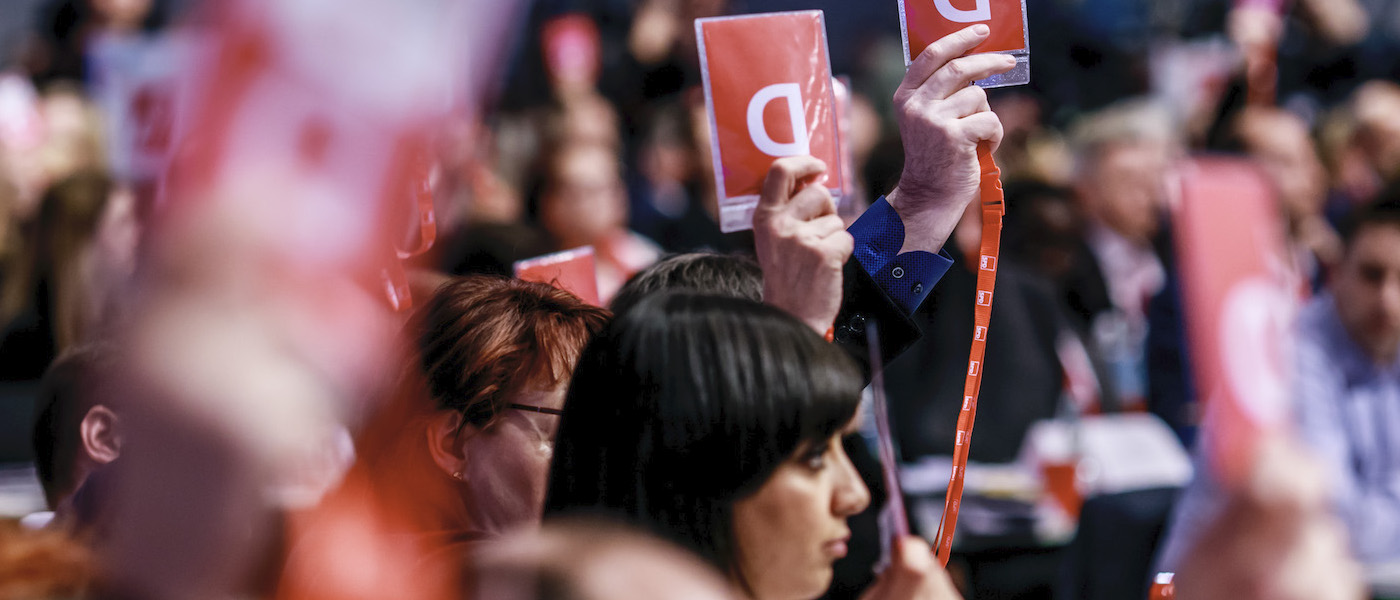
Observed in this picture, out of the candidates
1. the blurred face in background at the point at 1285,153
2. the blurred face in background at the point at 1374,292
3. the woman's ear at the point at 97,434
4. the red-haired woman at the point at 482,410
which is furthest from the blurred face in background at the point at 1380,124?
the woman's ear at the point at 97,434

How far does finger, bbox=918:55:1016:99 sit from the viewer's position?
1.54m

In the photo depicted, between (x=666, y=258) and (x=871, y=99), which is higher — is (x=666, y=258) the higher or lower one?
the higher one

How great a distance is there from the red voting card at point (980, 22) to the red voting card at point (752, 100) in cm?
17

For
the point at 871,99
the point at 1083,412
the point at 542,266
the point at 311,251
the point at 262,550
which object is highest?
the point at 311,251

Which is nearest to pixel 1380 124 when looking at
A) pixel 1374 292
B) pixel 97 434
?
pixel 1374 292

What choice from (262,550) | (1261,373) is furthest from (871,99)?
(262,550)

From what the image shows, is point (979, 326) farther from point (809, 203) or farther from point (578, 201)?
point (578, 201)

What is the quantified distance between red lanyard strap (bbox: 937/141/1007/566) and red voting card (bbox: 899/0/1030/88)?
0.12 m

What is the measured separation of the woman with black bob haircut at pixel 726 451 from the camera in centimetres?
124

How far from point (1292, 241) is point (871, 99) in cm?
236

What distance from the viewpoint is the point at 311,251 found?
580mm

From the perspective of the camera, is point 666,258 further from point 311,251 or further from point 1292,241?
point 1292,241

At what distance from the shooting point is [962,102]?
1.57m

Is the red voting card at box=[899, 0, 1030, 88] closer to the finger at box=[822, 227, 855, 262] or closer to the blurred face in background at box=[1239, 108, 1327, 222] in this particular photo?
the finger at box=[822, 227, 855, 262]
